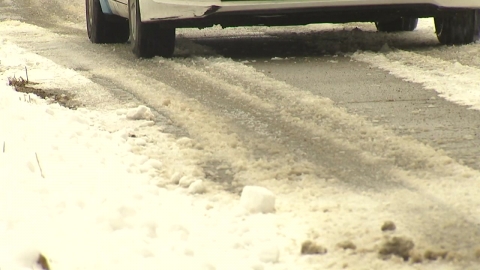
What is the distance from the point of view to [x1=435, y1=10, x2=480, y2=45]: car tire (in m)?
8.38

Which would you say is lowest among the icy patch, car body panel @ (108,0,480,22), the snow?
the icy patch

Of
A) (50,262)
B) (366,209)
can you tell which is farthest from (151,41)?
(50,262)

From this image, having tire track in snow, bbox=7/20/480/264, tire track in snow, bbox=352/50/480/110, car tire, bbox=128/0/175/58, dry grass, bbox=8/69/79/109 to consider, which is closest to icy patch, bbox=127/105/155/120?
tire track in snow, bbox=7/20/480/264

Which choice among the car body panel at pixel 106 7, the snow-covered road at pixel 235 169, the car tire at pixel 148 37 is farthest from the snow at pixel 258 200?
the car body panel at pixel 106 7

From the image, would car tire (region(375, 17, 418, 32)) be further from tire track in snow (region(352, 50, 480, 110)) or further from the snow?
the snow

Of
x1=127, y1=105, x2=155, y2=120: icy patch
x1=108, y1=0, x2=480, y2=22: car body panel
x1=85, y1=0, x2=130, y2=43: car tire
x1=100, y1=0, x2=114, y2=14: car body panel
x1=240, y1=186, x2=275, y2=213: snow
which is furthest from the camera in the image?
x1=85, y1=0, x2=130, y2=43: car tire

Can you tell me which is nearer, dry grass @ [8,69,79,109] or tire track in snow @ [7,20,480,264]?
tire track in snow @ [7,20,480,264]

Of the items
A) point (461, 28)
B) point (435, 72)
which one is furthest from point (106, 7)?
point (435, 72)

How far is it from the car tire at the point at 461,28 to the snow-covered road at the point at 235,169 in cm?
78

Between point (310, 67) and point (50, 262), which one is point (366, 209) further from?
point (310, 67)

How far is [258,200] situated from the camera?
3.51m

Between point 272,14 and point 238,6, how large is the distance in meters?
0.29

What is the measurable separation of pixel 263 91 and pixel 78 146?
6.67 feet

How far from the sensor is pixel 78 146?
4.39 metres
